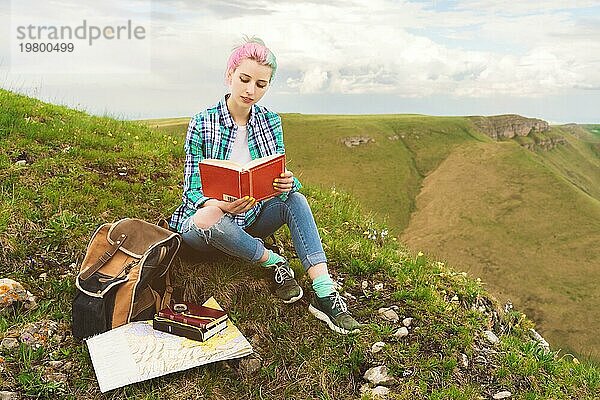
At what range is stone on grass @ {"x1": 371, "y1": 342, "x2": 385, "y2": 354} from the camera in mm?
5641

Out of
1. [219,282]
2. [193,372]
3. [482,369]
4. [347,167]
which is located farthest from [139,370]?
[347,167]

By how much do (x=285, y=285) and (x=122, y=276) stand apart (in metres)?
1.62

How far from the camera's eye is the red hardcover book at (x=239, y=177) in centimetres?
495

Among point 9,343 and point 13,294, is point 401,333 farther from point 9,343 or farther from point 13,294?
point 13,294

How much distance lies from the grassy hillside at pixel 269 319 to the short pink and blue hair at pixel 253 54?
2002 mm

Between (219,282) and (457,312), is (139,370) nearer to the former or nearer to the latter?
(219,282)

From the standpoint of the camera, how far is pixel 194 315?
18.0 feet

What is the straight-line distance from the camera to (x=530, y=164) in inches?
5167

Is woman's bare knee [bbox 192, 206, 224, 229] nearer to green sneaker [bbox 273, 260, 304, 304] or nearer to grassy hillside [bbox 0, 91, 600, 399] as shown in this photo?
grassy hillside [bbox 0, 91, 600, 399]

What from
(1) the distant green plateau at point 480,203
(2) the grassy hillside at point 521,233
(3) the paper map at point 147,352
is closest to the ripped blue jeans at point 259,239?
(3) the paper map at point 147,352

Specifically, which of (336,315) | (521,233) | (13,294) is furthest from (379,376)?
(521,233)

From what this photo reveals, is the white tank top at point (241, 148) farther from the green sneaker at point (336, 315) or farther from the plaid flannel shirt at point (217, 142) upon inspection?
the green sneaker at point (336, 315)

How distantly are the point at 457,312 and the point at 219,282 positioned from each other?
8.17ft

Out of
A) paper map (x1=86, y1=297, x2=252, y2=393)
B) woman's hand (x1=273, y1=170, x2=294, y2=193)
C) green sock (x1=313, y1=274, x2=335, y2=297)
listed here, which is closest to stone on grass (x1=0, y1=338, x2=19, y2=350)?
paper map (x1=86, y1=297, x2=252, y2=393)
